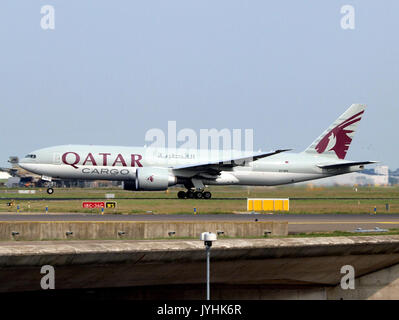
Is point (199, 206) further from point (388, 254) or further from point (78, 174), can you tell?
point (388, 254)

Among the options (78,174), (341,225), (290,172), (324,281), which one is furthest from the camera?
(290,172)

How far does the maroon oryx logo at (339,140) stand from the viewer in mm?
60344

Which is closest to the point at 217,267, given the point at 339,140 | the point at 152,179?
the point at 152,179

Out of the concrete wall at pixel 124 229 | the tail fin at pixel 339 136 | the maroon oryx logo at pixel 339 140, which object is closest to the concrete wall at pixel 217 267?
the concrete wall at pixel 124 229

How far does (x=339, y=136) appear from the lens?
200 ft

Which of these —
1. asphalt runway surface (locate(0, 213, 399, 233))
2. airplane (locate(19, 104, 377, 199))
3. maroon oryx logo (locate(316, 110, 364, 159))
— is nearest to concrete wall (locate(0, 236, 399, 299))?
asphalt runway surface (locate(0, 213, 399, 233))

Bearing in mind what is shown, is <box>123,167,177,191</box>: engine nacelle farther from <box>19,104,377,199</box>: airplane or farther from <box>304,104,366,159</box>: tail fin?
<box>304,104,366,159</box>: tail fin

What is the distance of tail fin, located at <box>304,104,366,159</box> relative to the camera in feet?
198

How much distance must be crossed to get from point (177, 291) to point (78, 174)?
31.6m

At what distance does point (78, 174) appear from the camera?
53.0m

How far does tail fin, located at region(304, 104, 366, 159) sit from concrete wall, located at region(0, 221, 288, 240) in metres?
31.9

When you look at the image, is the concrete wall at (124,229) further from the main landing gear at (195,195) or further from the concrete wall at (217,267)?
the main landing gear at (195,195)
